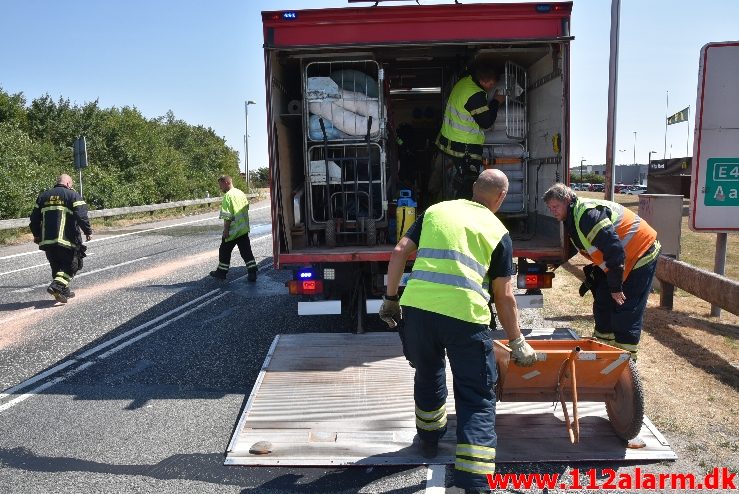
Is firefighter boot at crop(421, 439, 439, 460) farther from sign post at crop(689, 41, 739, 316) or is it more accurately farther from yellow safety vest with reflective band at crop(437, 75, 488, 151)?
sign post at crop(689, 41, 739, 316)

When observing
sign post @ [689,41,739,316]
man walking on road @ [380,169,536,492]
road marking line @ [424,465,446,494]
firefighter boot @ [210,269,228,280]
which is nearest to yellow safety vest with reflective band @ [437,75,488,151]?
sign post @ [689,41,739,316]

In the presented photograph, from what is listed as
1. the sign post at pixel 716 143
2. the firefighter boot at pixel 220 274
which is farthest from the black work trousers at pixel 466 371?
the firefighter boot at pixel 220 274

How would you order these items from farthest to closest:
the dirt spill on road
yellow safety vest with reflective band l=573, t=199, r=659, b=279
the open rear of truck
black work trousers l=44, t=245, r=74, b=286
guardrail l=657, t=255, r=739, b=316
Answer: black work trousers l=44, t=245, r=74, b=286 → the dirt spill on road → guardrail l=657, t=255, r=739, b=316 → the open rear of truck → yellow safety vest with reflective band l=573, t=199, r=659, b=279

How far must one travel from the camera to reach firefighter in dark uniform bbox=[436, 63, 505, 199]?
20.8 ft

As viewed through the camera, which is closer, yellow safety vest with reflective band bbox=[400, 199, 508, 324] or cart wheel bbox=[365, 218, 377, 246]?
yellow safety vest with reflective band bbox=[400, 199, 508, 324]

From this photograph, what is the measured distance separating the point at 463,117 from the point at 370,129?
0.97 m

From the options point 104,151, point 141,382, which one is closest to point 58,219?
point 141,382

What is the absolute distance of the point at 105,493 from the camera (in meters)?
3.38

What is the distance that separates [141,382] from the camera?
5156mm

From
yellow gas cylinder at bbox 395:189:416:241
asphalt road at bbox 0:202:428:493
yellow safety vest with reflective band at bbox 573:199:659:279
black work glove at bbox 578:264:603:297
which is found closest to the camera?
asphalt road at bbox 0:202:428:493

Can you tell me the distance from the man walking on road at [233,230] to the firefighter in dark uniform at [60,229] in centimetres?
198

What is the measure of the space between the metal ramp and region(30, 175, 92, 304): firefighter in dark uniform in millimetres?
4114

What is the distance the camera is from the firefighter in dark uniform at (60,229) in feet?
26.5

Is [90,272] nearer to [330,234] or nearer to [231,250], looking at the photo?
[231,250]
